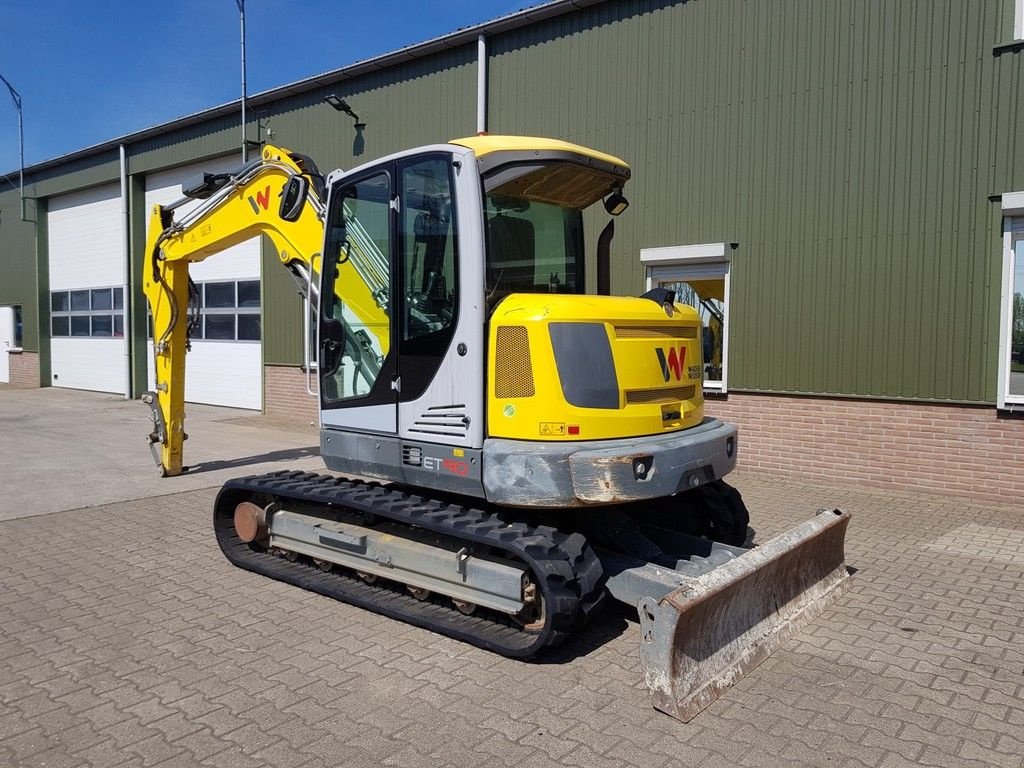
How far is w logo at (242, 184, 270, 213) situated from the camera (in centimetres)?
690

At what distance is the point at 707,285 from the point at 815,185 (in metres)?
1.69

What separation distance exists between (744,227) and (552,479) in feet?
21.1

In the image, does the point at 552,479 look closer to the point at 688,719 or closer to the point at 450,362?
the point at 450,362

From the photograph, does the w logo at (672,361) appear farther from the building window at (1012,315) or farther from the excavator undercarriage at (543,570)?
the building window at (1012,315)

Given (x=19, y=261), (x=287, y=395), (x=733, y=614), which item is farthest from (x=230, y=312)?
(x=733, y=614)

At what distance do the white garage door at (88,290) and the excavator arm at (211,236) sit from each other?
11.5m

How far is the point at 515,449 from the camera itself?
4312 millimetres

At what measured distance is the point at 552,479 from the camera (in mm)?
4203

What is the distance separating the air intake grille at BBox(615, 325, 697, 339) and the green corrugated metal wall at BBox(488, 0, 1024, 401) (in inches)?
176

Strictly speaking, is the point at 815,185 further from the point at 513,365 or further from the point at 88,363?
the point at 88,363

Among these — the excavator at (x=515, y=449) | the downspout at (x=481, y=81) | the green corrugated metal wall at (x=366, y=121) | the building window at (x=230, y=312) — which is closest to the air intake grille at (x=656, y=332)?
the excavator at (x=515, y=449)

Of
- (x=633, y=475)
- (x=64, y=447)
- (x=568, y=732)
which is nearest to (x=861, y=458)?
(x=633, y=475)

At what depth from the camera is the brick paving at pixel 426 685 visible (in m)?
3.40

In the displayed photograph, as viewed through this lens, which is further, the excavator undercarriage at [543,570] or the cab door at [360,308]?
the cab door at [360,308]
